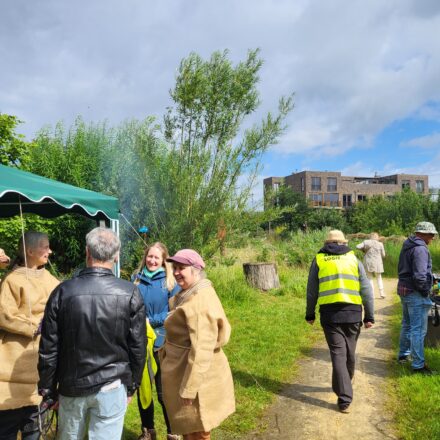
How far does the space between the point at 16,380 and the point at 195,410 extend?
1220mm

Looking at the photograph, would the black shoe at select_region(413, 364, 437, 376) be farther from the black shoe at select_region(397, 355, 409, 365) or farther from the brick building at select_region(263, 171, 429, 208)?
the brick building at select_region(263, 171, 429, 208)

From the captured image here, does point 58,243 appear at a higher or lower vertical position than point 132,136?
lower

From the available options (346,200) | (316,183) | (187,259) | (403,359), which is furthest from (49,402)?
(346,200)

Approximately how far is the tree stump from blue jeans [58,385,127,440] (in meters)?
8.74

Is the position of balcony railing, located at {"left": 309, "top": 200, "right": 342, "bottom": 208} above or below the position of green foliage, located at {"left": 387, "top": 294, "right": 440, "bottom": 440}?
above

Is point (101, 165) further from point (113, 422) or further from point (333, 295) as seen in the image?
point (113, 422)

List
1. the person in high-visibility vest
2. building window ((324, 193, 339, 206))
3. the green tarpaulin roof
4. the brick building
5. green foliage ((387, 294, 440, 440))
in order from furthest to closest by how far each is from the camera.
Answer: building window ((324, 193, 339, 206)), the brick building, the person in high-visibility vest, green foliage ((387, 294, 440, 440)), the green tarpaulin roof

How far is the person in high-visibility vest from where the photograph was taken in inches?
160

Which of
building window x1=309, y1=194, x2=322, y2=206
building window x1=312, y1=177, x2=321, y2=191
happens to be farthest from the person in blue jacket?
building window x1=312, y1=177, x2=321, y2=191

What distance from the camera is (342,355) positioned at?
4.11 m

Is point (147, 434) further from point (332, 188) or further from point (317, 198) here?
point (332, 188)

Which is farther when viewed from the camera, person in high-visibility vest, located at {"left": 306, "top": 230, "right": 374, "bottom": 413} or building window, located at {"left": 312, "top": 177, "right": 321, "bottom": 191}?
building window, located at {"left": 312, "top": 177, "right": 321, "bottom": 191}

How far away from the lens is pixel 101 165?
10.3 m

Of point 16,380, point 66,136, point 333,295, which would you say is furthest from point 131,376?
point 66,136
